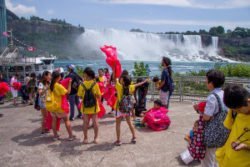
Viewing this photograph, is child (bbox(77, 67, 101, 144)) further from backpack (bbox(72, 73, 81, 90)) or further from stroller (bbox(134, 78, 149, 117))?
stroller (bbox(134, 78, 149, 117))

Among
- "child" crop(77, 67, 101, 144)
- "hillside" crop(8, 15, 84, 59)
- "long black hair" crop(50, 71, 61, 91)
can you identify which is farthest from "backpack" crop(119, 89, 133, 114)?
"hillside" crop(8, 15, 84, 59)

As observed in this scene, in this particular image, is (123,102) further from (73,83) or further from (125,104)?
(73,83)

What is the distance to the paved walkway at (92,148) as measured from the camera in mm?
5168

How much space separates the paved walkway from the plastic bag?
0.15 meters

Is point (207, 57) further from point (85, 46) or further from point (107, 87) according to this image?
point (107, 87)

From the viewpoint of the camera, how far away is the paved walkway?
517 cm

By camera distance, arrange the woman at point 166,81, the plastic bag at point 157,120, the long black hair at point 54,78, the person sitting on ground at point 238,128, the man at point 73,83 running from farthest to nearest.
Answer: the man at point 73,83 < the woman at point 166,81 < the plastic bag at point 157,120 < the long black hair at point 54,78 < the person sitting on ground at point 238,128

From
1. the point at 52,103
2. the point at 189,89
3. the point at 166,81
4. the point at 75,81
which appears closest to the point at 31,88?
the point at 75,81

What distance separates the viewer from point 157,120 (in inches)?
277

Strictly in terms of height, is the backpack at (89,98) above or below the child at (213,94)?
below

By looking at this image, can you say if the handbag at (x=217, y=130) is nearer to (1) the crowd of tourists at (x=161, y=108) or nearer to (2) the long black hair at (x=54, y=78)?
(1) the crowd of tourists at (x=161, y=108)

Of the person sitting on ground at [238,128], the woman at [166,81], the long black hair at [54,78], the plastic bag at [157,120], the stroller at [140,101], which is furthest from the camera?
the stroller at [140,101]

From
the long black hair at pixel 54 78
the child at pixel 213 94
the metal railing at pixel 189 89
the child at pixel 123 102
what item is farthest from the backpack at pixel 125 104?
the metal railing at pixel 189 89

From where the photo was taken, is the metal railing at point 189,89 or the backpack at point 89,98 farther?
the metal railing at point 189,89
